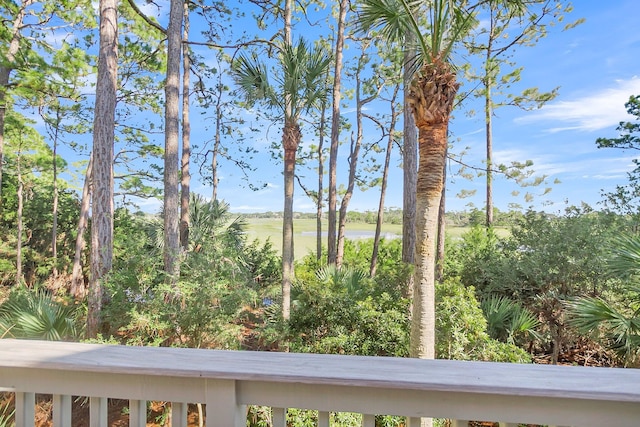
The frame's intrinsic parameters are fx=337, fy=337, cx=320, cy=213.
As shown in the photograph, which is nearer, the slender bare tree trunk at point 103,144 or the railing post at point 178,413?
the railing post at point 178,413

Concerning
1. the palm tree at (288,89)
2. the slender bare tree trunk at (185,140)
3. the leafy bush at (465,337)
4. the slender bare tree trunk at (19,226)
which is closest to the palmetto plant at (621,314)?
the leafy bush at (465,337)

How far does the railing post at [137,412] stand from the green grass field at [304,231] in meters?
10.0

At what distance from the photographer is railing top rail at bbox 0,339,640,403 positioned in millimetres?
698

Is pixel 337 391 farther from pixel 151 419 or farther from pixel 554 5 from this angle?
pixel 554 5

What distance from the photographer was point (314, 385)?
0.78m

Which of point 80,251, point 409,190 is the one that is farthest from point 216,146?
point 409,190

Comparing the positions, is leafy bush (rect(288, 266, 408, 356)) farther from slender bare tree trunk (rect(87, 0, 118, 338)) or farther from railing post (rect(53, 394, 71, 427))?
railing post (rect(53, 394, 71, 427))

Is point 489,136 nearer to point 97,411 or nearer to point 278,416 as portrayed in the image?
point 278,416

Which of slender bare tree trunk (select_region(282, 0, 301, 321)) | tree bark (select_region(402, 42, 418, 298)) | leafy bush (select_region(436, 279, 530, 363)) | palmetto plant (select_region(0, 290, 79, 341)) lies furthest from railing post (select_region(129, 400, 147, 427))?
tree bark (select_region(402, 42, 418, 298))

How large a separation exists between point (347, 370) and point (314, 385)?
0.28ft

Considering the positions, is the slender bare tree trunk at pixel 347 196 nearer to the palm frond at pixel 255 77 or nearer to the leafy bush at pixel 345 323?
the leafy bush at pixel 345 323

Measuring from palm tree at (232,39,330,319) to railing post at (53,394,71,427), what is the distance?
4.32 meters

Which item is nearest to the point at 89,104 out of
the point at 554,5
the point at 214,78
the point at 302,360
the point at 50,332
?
the point at 214,78

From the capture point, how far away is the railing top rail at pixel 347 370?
0.70m
